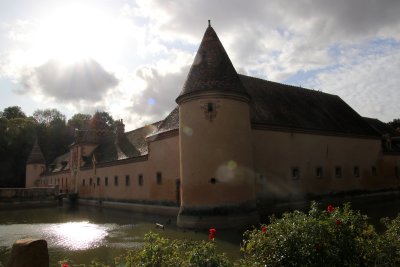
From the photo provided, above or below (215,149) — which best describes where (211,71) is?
above

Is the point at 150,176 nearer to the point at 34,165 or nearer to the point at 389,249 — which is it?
the point at 389,249

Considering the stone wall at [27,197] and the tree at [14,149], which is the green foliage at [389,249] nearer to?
the stone wall at [27,197]

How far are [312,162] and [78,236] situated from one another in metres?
17.1

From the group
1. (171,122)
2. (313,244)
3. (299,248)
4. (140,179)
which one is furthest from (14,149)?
(313,244)

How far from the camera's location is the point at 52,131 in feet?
250

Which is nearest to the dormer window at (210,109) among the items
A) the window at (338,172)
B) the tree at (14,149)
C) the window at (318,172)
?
the window at (318,172)

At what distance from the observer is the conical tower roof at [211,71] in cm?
1888

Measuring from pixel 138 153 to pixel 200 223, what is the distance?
616 inches

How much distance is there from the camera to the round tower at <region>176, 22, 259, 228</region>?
1813cm

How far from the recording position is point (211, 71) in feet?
62.7

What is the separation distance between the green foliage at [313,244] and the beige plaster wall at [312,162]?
53.9 feet

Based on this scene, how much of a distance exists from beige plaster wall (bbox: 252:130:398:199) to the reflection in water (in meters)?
9.99

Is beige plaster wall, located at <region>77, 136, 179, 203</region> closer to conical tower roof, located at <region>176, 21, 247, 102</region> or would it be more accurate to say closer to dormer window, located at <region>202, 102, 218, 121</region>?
dormer window, located at <region>202, 102, 218, 121</region>

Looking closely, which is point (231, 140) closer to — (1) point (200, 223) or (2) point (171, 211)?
(1) point (200, 223)
